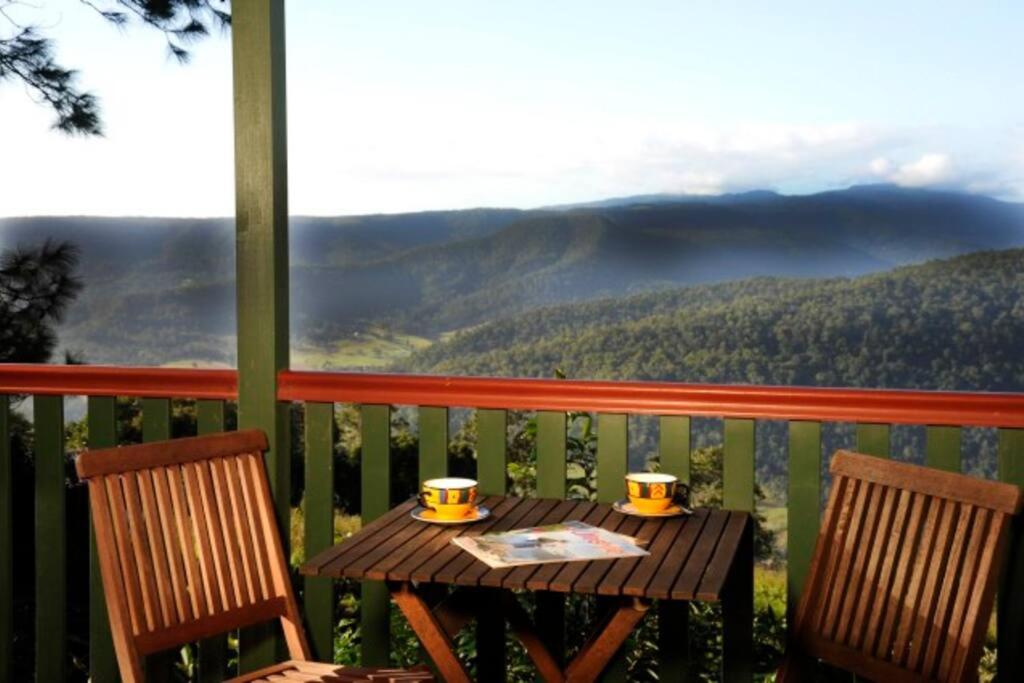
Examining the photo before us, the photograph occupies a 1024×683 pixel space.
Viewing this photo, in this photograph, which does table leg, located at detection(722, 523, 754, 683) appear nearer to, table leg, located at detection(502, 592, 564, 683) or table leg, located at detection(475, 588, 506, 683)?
table leg, located at detection(502, 592, 564, 683)

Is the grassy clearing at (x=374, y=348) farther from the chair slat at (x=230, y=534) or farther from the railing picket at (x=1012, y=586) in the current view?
the railing picket at (x=1012, y=586)

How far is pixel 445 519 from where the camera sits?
8.17 feet

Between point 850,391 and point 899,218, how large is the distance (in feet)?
35.3

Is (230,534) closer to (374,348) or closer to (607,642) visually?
(607,642)

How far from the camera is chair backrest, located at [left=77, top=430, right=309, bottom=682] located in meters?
2.36

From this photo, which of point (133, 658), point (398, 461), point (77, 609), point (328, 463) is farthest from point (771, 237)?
point (133, 658)

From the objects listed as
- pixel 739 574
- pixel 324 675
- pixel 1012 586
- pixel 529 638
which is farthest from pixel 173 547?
pixel 1012 586

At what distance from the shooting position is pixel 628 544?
7.53 ft

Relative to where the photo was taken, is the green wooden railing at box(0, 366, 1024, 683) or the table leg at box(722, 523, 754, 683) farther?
the table leg at box(722, 523, 754, 683)

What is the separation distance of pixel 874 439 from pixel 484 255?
401 inches

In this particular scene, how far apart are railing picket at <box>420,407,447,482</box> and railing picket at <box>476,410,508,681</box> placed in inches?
3.5

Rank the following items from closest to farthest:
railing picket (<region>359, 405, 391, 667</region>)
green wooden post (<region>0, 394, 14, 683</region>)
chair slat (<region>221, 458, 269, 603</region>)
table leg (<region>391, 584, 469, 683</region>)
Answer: table leg (<region>391, 584, 469, 683</region>) → chair slat (<region>221, 458, 269, 603</region>) → railing picket (<region>359, 405, 391, 667</region>) → green wooden post (<region>0, 394, 14, 683</region>)

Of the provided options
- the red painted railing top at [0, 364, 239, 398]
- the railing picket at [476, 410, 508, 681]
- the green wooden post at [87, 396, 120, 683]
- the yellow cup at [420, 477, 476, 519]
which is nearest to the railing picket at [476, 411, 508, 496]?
the railing picket at [476, 410, 508, 681]

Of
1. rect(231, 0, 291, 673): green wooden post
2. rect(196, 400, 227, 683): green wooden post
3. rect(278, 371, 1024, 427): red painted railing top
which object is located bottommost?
rect(196, 400, 227, 683): green wooden post
